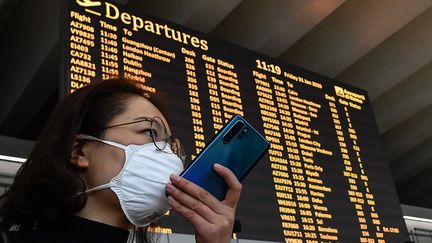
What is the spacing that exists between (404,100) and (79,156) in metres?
6.57

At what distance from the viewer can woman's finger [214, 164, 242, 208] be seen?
1.38m

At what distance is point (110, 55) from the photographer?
3506mm

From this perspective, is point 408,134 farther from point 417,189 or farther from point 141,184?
point 141,184

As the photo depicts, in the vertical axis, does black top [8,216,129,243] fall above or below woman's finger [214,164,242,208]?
below

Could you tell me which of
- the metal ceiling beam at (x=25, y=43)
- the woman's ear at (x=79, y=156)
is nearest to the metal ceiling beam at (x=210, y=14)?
the metal ceiling beam at (x=25, y=43)

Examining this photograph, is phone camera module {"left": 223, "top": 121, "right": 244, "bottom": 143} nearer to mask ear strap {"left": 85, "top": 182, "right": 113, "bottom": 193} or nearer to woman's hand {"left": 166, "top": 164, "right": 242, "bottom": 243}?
woman's hand {"left": 166, "top": 164, "right": 242, "bottom": 243}

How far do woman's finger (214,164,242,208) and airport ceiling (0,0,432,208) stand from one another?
3.15 meters

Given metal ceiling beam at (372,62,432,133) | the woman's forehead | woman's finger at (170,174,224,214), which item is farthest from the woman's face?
metal ceiling beam at (372,62,432,133)

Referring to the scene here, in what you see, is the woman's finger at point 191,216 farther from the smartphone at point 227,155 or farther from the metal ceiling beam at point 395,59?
the metal ceiling beam at point 395,59

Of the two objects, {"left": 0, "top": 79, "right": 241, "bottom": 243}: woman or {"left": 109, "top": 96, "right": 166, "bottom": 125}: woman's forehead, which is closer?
{"left": 0, "top": 79, "right": 241, "bottom": 243}: woman

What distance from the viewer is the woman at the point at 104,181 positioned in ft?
4.23

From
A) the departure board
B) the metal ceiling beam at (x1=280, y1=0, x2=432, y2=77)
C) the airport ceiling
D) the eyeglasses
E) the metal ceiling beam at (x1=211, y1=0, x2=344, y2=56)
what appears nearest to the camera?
the eyeglasses

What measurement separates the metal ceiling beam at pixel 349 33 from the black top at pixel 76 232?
5057 mm

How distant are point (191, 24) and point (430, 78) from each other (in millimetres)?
3643
